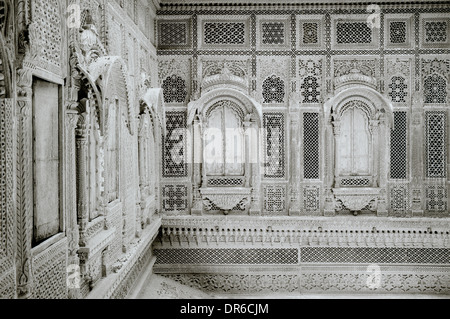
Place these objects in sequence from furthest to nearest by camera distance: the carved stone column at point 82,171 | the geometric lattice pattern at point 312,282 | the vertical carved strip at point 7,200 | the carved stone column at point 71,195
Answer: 1. the geometric lattice pattern at point 312,282
2. the carved stone column at point 82,171
3. the carved stone column at point 71,195
4. the vertical carved strip at point 7,200

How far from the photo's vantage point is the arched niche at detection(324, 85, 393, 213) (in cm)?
689

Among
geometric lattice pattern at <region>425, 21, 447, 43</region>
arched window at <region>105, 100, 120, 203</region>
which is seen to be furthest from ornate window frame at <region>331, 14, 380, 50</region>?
arched window at <region>105, 100, 120, 203</region>

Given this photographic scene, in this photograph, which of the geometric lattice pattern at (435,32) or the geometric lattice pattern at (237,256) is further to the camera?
the geometric lattice pattern at (435,32)

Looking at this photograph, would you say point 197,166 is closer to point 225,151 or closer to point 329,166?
point 225,151

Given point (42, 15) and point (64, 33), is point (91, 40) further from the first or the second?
point (42, 15)

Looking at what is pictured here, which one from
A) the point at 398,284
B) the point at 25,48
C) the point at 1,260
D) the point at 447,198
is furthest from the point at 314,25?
the point at 1,260

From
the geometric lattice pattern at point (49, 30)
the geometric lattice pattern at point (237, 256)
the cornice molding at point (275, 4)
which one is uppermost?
the cornice molding at point (275, 4)

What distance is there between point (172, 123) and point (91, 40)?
3.80 metres

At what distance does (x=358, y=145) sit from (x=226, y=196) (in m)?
2.47

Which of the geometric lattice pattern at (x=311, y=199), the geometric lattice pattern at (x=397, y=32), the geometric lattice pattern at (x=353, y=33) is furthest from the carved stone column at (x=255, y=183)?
the geometric lattice pattern at (x=397, y=32)

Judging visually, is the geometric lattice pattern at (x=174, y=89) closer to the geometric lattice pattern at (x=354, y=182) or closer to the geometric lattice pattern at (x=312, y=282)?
the geometric lattice pattern at (x=312, y=282)

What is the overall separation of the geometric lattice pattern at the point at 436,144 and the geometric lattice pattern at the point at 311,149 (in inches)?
74.9

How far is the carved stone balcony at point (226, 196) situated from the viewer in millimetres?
6918

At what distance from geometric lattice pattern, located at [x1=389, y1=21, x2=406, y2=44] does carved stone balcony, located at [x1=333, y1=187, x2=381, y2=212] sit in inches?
102
